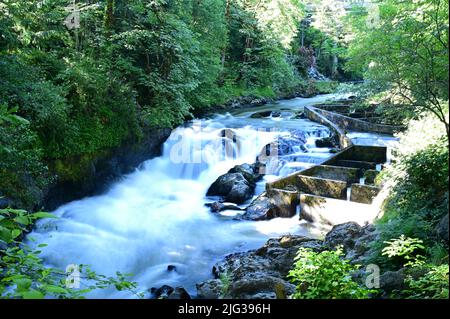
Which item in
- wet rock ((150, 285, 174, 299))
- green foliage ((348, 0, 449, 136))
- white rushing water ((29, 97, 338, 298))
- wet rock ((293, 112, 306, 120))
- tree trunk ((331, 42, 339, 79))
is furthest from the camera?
tree trunk ((331, 42, 339, 79))

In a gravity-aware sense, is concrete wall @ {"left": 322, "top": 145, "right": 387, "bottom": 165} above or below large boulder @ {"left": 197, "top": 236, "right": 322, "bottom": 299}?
above

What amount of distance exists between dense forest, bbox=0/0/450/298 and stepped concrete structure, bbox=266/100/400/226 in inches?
34.5

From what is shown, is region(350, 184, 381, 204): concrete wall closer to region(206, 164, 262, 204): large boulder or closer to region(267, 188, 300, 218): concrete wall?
region(267, 188, 300, 218): concrete wall

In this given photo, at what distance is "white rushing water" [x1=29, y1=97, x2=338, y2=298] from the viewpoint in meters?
8.42

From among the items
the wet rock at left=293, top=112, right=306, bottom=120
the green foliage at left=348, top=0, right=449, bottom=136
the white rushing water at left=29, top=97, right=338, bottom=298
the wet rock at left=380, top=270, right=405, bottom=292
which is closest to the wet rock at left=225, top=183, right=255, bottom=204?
the white rushing water at left=29, top=97, right=338, bottom=298

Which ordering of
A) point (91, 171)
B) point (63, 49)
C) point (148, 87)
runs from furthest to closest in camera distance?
point (148, 87)
point (63, 49)
point (91, 171)

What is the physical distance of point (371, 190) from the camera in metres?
10.1

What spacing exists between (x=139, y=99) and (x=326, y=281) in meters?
13.4

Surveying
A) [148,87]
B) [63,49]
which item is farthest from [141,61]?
[63,49]

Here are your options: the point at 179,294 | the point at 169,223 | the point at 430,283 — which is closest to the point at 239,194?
Answer: the point at 169,223

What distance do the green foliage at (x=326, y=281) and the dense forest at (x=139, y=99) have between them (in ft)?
0.13

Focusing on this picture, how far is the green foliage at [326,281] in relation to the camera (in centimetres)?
367

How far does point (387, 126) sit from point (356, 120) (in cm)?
174

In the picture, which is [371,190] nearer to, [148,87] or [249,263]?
[249,263]
